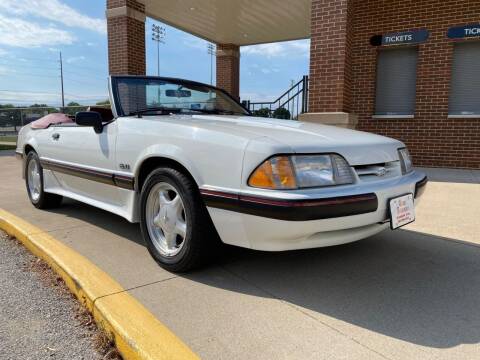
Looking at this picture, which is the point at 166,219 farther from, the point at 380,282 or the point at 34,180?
the point at 34,180

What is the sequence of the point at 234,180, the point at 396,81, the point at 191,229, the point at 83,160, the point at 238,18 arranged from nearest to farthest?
the point at 234,180 → the point at 191,229 → the point at 83,160 → the point at 396,81 → the point at 238,18

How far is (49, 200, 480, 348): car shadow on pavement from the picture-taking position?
2250 millimetres

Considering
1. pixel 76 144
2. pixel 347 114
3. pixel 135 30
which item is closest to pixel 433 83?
pixel 347 114

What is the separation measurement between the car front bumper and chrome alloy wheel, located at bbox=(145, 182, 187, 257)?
39cm

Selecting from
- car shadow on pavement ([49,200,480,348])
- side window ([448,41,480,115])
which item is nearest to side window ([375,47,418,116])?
side window ([448,41,480,115])

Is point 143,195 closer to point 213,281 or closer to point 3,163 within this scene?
point 213,281

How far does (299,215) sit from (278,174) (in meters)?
0.26

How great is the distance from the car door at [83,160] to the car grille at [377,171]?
1.98 m

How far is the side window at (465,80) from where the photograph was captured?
792 centimetres

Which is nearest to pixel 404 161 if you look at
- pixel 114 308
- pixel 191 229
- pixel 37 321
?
pixel 191 229

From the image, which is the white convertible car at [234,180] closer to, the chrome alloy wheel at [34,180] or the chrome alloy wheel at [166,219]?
the chrome alloy wheel at [166,219]

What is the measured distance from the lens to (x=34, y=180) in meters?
5.03

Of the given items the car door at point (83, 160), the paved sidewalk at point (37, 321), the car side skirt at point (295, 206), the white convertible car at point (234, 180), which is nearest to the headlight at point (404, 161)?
the white convertible car at point (234, 180)

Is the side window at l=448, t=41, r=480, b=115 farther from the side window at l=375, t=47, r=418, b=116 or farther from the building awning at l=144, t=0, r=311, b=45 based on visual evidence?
the building awning at l=144, t=0, r=311, b=45
